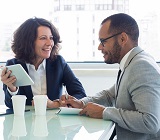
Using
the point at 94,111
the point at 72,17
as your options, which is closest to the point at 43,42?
the point at 94,111

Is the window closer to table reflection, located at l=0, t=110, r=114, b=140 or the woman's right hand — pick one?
the woman's right hand

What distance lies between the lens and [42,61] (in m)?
2.29

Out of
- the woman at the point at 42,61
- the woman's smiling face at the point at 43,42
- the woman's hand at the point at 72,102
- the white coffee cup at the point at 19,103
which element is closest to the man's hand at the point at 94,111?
the woman's hand at the point at 72,102

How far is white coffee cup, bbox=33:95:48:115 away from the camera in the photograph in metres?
1.56

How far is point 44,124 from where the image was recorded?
142cm

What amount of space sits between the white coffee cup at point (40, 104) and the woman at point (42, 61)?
0.47 m

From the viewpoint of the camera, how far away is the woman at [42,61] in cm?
217

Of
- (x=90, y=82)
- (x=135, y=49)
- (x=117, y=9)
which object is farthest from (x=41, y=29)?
(x=117, y=9)

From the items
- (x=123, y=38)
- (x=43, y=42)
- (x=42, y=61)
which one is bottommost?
(x=42, y=61)

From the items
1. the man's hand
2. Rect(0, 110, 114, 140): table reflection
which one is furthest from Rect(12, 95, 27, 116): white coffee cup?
the man's hand

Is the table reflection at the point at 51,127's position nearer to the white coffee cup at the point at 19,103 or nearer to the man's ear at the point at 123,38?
the white coffee cup at the point at 19,103

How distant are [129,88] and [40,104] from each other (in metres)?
0.48

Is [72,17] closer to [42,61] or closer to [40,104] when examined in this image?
[42,61]

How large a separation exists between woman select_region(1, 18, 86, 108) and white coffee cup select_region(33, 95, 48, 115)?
0.47 meters
